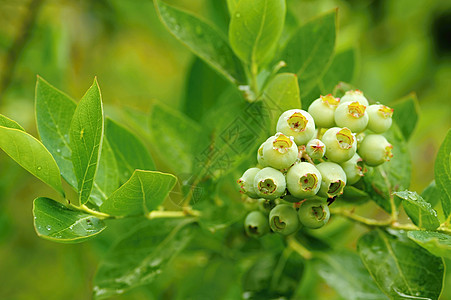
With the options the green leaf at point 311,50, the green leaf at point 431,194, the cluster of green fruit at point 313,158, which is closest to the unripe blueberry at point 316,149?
the cluster of green fruit at point 313,158

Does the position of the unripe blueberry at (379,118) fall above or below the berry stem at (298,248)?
above

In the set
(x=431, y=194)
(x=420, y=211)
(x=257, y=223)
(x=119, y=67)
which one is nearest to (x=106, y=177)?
(x=257, y=223)

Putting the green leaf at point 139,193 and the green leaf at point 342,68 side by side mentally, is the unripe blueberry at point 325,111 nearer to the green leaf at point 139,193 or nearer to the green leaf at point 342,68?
the green leaf at point 139,193

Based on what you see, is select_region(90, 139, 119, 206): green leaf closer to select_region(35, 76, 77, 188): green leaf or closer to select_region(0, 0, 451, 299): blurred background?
select_region(35, 76, 77, 188): green leaf

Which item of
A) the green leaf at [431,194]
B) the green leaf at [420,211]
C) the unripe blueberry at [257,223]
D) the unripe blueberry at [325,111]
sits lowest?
the unripe blueberry at [257,223]

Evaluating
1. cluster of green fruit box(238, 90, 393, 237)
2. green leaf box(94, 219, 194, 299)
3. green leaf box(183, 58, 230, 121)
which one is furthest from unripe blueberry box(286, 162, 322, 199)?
green leaf box(183, 58, 230, 121)

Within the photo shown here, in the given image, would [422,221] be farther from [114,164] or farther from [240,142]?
[114,164]

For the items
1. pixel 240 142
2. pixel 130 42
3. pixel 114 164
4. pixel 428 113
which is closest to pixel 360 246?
pixel 240 142

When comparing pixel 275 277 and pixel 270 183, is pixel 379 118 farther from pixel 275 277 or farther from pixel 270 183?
pixel 275 277
